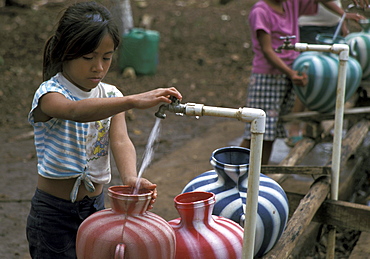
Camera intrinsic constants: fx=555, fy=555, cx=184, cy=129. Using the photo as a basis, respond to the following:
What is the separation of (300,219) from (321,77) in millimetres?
1734

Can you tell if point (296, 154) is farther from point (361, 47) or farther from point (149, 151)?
point (149, 151)

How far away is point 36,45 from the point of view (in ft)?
31.6

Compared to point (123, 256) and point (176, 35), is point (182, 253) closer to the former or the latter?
point (123, 256)

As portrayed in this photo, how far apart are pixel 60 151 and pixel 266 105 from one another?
2580 millimetres

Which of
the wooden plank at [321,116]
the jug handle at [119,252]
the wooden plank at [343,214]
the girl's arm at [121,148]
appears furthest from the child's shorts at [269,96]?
the jug handle at [119,252]

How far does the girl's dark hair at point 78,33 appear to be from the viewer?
6.68 feet

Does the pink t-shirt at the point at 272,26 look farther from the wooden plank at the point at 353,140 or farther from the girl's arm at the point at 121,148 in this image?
the girl's arm at the point at 121,148

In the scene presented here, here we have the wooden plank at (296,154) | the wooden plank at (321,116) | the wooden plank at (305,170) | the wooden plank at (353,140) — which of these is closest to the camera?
the wooden plank at (305,170)

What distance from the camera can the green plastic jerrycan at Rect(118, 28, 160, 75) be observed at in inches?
326

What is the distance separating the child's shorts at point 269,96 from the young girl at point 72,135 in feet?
7.45

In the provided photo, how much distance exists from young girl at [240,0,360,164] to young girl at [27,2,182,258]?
7.01 feet

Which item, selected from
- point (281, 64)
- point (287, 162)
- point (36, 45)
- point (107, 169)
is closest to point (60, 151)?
point (107, 169)

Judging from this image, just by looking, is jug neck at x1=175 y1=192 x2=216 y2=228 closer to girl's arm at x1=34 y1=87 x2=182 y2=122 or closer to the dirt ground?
girl's arm at x1=34 y1=87 x2=182 y2=122

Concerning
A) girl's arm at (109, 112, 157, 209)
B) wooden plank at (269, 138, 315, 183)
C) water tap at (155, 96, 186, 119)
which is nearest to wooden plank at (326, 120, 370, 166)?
wooden plank at (269, 138, 315, 183)
